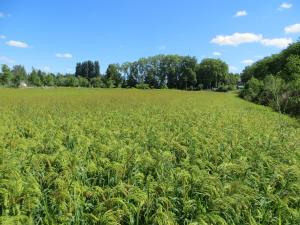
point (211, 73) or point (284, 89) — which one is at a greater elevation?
point (211, 73)

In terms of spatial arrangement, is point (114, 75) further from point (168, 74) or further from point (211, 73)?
point (211, 73)

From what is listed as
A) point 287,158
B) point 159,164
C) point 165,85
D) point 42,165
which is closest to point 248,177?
point 159,164

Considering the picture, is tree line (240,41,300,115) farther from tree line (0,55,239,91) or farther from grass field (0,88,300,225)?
tree line (0,55,239,91)

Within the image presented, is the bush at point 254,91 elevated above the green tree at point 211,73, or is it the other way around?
the green tree at point 211,73

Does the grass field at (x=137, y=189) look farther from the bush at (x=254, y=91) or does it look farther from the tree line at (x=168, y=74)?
the tree line at (x=168, y=74)

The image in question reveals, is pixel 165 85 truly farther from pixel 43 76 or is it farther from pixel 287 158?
pixel 287 158

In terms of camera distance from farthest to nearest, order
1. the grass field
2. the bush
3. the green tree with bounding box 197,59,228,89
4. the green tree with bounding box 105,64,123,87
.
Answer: the green tree with bounding box 197,59,228,89, the green tree with bounding box 105,64,123,87, the bush, the grass field

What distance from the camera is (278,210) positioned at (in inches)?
199

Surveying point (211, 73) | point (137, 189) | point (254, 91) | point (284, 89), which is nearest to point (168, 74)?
point (211, 73)

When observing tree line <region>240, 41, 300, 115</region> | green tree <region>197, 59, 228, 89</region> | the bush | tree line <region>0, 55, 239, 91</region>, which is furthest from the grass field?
green tree <region>197, 59, 228, 89</region>

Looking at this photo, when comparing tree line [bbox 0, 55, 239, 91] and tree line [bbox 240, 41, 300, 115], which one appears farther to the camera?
tree line [bbox 0, 55, 239, 91]

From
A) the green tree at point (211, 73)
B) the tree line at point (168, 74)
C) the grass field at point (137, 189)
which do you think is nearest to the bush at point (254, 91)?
the grass field at point (137, 189)

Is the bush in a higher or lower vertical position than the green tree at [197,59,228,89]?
lower

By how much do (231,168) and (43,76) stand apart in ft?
418
